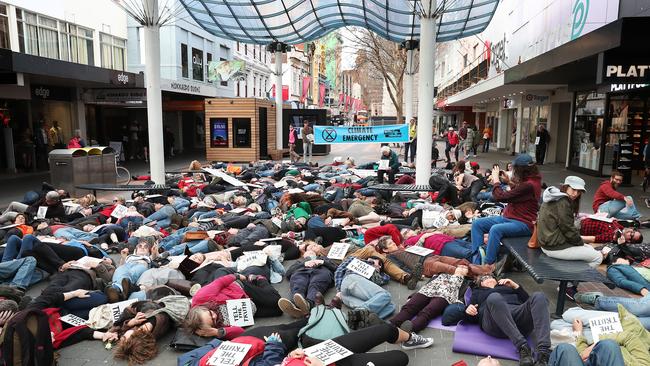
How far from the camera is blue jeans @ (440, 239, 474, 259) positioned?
25.0 ft

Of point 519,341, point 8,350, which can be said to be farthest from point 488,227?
point 8,350

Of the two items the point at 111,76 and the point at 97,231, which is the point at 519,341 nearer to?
the point at 97,231

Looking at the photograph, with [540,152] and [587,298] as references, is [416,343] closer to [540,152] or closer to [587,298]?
[587,298]

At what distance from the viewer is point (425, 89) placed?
13.4 metres

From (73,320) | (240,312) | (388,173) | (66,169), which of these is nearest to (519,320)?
(240,312)

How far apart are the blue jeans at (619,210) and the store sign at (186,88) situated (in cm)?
1935

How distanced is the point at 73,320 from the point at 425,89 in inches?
412

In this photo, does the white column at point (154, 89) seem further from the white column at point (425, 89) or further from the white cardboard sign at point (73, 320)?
the white cardboard sign at point (73, 320)

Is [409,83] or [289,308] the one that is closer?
[289,308]

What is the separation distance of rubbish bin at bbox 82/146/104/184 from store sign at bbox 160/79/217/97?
7930 millimetres

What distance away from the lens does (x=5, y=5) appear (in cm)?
1966

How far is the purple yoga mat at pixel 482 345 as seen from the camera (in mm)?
4973

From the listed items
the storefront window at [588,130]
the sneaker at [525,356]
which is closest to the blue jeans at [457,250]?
the sneaker at [525,356]

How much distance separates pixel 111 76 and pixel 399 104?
2449cm
